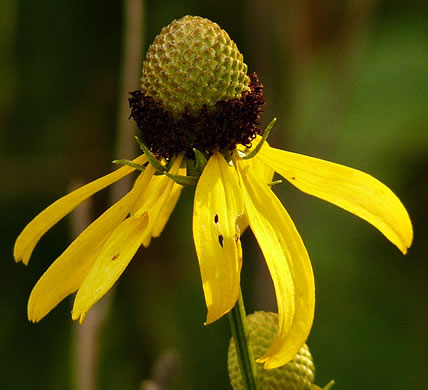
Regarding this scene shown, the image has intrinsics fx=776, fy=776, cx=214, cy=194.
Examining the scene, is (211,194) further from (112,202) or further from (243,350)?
(112,202)

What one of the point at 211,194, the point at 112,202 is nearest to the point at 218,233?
the point at 211,194

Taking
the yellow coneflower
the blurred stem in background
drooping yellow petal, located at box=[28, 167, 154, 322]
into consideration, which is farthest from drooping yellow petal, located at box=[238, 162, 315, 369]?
the blurred stem in background

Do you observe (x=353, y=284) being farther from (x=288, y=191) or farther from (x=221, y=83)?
(x=221, y=83)

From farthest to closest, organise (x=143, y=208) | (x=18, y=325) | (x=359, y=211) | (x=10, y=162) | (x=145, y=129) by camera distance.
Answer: (x=10, y=162) < (x=18, y=325) < (x=145, y=129) < (x=143, y=208) < (x=359, y=211)

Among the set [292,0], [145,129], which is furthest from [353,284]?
[145,129]

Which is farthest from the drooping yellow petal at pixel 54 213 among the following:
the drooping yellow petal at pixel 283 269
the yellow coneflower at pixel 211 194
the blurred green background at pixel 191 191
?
the blurred green background at pixel 191 191

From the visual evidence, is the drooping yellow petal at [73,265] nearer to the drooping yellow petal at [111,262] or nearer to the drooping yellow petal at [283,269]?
the drooping yellow petal at [111,262]
